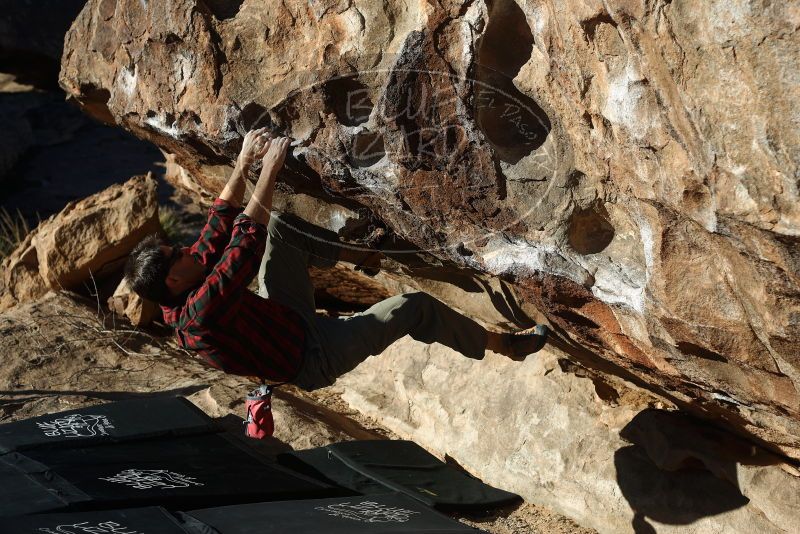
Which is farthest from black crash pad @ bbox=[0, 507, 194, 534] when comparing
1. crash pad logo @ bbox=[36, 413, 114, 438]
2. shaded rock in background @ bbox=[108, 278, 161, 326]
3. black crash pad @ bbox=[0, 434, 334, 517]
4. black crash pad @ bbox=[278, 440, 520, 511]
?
shaded rock in background @ bbox=[108, 278, 161, 326]

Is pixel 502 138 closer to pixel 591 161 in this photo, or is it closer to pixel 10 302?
pixel 591 161

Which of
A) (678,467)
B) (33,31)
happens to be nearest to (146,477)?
(678,467)

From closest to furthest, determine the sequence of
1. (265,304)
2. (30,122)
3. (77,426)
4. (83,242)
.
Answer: (265,304) < (77,426) < (83,242) < (30,122)

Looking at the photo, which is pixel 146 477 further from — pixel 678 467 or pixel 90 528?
pixel 678 467

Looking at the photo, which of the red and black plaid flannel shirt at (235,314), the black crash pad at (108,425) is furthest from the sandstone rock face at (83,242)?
the red and black plaid flannel shirt at (235,314)

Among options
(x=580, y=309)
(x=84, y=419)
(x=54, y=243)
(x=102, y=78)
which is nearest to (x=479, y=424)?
(x=580, y=309)

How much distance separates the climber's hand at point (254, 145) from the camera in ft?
11.5

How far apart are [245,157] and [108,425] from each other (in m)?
1.40

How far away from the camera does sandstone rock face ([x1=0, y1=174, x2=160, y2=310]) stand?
6.13m

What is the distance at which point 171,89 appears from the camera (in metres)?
3.84

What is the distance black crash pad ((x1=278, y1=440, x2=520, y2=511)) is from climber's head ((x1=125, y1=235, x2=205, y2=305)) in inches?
46.0

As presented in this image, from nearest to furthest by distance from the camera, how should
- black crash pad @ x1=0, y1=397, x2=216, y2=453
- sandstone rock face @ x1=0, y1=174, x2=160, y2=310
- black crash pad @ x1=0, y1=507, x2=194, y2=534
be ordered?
black crash pad @ x1=0, y1=507, x2=194, y2=534 → black crash pad @ x1=0, y1=397, x2=216, y2=453 → sandstone rock face @ x1=0, y1=174, x2=160, y2=310

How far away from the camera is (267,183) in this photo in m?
3.37

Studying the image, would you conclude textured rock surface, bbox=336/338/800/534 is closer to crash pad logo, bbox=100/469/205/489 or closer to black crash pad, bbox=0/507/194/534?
crash pad logo, bbox=100/469/205/489
